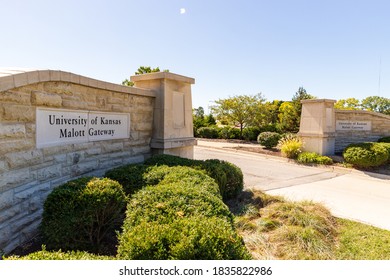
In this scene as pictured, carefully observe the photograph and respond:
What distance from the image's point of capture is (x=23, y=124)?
3482 millimetres

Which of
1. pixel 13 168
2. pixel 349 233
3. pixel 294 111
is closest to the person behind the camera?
pixel 13 168

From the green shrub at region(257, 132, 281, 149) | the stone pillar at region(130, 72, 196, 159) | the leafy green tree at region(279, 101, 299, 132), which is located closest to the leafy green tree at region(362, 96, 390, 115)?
the leafy green tree at region(279, 101, 299, 132)

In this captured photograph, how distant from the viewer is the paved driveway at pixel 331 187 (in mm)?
5680

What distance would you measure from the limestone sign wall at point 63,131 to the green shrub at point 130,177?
0.68 m

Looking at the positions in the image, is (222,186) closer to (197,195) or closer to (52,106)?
(197,195)

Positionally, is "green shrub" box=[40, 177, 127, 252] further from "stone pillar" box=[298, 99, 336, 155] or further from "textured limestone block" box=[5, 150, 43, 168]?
"stone pillar" box=[298, 99, 336, 155]

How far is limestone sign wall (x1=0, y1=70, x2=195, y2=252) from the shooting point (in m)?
3.27

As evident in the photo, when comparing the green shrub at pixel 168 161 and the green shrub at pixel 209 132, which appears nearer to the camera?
the green shrub at pixel 168 161

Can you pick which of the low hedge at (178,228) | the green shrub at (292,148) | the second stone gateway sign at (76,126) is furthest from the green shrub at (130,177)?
the green shrub at (292,148)

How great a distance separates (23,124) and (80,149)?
4.00 ft

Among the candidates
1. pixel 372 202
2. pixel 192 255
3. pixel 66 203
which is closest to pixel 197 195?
pixel 192 255

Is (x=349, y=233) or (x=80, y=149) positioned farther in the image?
(x=80, y=149)

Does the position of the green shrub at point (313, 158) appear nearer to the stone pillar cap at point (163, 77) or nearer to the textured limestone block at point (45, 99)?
the stone pillar cap at point (163, 77)

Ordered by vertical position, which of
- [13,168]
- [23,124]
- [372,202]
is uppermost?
[23,124]
